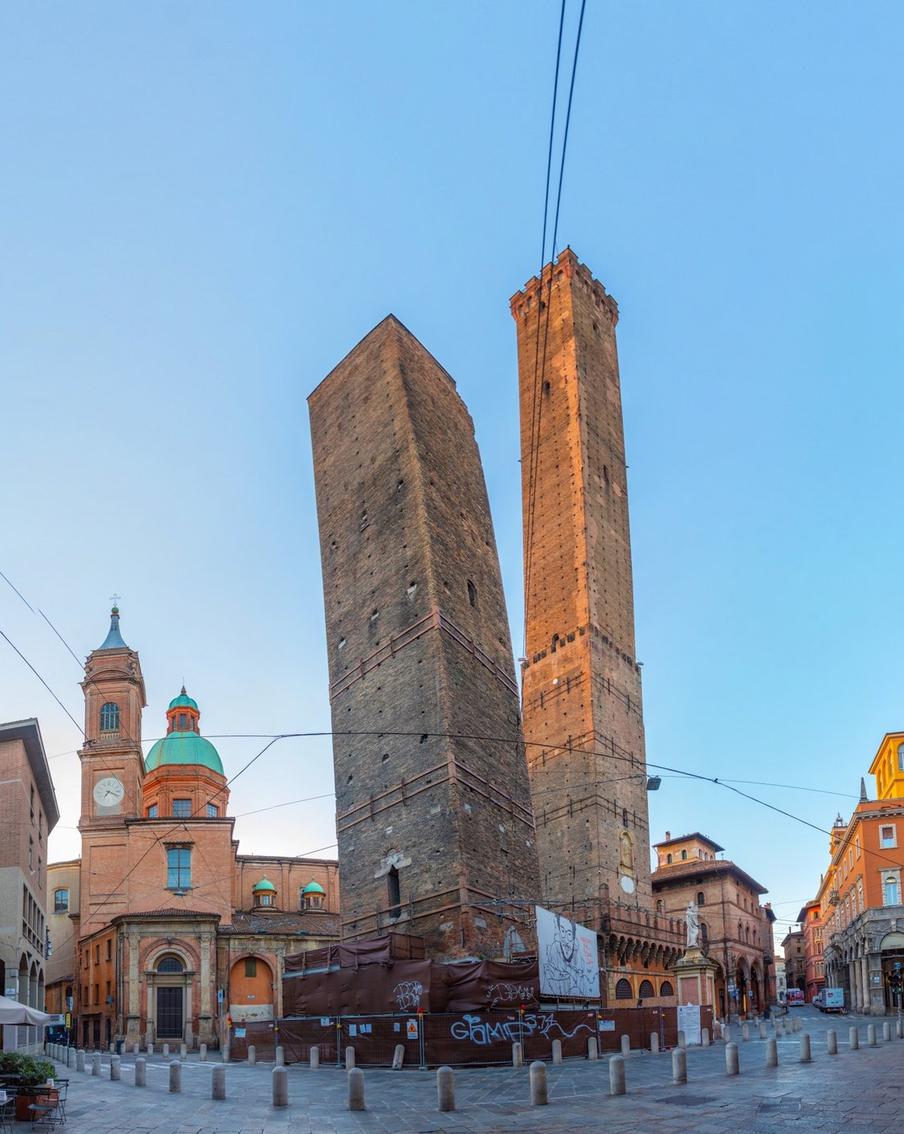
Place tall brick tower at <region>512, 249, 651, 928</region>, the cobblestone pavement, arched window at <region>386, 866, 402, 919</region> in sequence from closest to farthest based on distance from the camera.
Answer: the cobblestone pavement, arched window at <region>386, 866, 402, 919</region>, tall brick tower at <region>512, 249, 651, 928</region>

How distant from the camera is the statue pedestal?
33719 millimetres

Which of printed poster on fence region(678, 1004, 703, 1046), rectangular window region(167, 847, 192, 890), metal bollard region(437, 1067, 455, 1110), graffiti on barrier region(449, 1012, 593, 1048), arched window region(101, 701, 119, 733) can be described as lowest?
printed poster on fence region(678, 1004, 703, 1046)

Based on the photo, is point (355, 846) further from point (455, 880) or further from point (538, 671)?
point (538, 671)

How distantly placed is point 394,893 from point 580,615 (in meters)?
22.9

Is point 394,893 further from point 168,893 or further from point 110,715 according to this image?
point 110,715

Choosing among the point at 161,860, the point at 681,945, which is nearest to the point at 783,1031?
the point at 681,945

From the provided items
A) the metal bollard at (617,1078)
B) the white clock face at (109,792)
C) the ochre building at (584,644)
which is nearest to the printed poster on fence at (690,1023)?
the ochre building at (584,644)

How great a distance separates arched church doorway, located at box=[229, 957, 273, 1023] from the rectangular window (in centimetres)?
456

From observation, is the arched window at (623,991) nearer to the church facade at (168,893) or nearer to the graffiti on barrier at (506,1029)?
the church facade at (168,893)

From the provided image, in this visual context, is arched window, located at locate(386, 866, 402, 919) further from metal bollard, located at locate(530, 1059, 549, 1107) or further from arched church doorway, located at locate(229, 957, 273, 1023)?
arched church doorway, located at locate(229, 957, 273, 1023)

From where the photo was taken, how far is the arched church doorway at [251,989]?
151ft

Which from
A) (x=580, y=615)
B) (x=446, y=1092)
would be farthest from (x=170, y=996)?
(x=446, y=1092)

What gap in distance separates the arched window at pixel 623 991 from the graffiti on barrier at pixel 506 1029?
2035 centimetres

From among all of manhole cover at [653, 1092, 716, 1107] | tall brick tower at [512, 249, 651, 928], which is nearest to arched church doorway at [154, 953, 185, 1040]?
tall brick tower at [512, 249, 651, 928]
